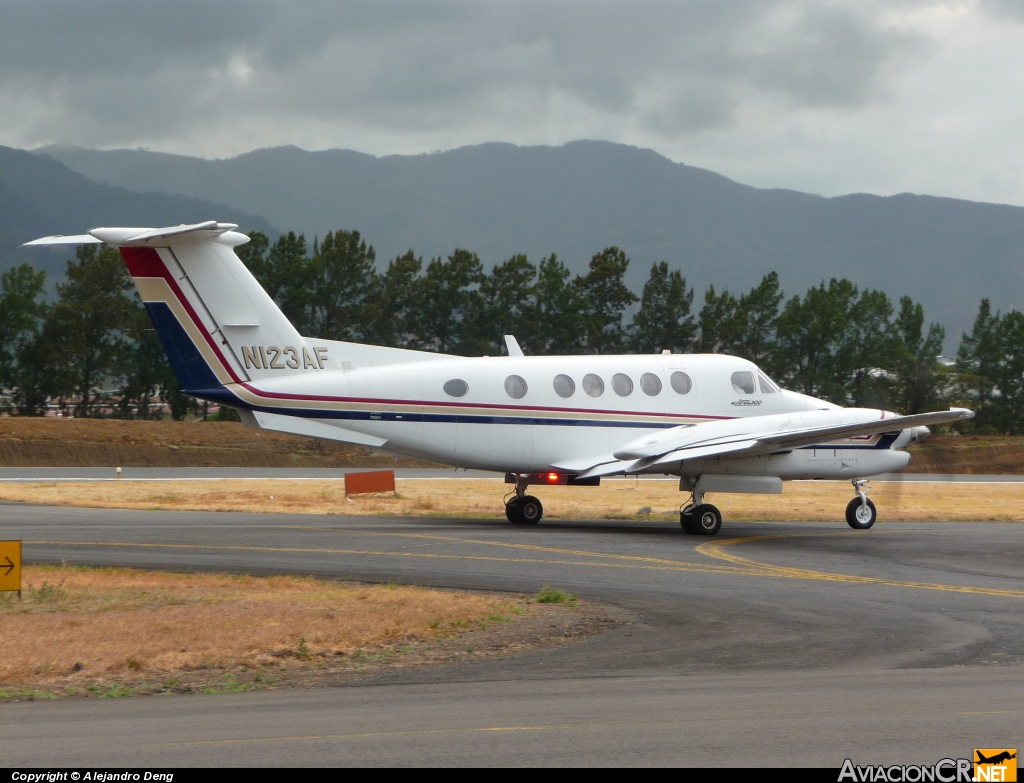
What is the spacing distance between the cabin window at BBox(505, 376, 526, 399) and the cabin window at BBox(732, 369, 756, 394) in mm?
5546

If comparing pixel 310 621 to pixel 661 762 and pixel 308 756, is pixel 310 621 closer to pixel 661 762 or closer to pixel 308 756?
pixel 308 756

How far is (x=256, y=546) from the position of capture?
69.0 ft

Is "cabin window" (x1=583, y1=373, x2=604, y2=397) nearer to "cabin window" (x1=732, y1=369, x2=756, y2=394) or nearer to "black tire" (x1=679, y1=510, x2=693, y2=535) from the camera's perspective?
"black tire" (x1=679, y1=510, x2=693, y2=535)

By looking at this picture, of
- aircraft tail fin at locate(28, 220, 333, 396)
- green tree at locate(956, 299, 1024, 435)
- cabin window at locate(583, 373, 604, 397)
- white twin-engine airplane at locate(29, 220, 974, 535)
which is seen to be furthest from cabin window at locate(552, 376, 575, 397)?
green tree at locate(956, 299, 1024, 435)

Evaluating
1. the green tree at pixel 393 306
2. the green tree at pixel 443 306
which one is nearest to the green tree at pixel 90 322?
the green tree at pixel 393 306

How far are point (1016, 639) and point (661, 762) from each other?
726 cm

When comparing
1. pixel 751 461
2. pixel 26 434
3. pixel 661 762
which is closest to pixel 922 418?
pixel 751 461

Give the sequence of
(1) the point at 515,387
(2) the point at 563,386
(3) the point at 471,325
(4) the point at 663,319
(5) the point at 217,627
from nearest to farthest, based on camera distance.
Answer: (5) the point at 217,627, (1) the point at 515,387, (2) the point at 563,386, (3) the point at 471,325, (4) the point at 663,319

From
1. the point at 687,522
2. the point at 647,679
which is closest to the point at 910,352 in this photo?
the point at 687,522

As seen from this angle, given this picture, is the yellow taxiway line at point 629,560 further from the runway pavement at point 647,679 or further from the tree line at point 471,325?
the tree line at point 471,325

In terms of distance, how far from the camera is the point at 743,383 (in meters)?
27.7

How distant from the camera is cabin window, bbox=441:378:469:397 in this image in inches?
987

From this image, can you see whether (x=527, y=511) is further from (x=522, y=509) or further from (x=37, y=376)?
(x=37, y=376)

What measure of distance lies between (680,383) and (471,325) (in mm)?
50122
